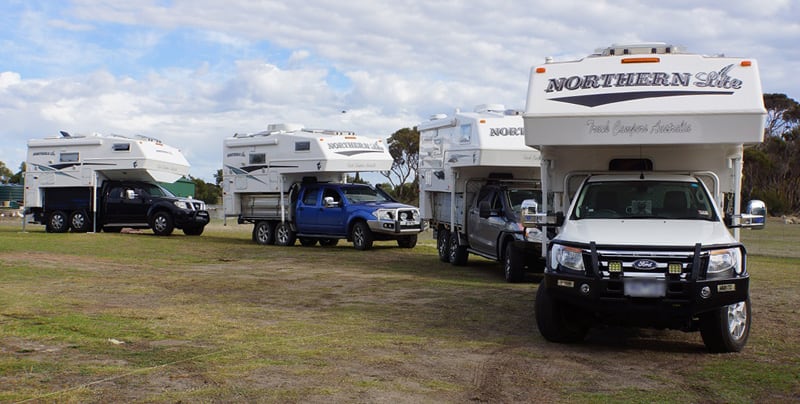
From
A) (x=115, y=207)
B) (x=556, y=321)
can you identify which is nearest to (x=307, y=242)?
(x=115, y=207)

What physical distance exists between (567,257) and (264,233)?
17163mm

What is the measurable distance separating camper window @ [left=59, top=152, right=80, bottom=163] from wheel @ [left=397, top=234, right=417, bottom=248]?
467 inches

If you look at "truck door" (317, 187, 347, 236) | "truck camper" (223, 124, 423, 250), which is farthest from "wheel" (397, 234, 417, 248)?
"truck door" (317, 187, 347, 236)

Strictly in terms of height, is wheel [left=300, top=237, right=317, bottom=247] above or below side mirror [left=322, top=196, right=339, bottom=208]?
below

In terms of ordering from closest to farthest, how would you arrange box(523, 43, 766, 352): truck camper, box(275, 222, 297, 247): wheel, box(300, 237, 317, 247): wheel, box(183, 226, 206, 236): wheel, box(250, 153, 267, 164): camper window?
box(523, 43, 766, 352): truck camper < box(275, 222, 297, 247): wheel < box(300, 237, 317, 247): wheel < box(250, 153, 267, 164): camper window < box(183, 226, 206, 236): wheel

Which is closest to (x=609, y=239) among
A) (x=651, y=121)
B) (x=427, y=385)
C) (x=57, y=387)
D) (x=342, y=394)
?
(x=651, y=121)

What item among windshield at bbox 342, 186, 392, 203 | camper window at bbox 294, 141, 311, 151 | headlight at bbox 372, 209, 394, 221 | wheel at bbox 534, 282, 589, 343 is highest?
camper window at bbox 294, 141, 311, 151

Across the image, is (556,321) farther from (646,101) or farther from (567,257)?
(646,101)

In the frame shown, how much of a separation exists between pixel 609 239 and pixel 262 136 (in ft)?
58.9

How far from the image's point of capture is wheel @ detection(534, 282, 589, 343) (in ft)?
27.5

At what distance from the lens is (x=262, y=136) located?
24.8 metres

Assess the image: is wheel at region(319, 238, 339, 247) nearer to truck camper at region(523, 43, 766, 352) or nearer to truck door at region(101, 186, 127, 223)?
truck door at region(101, 186, 127, 223)

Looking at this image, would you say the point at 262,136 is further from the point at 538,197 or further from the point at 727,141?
the point at 727,141

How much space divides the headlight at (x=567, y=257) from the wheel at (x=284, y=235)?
1576 centimetres
